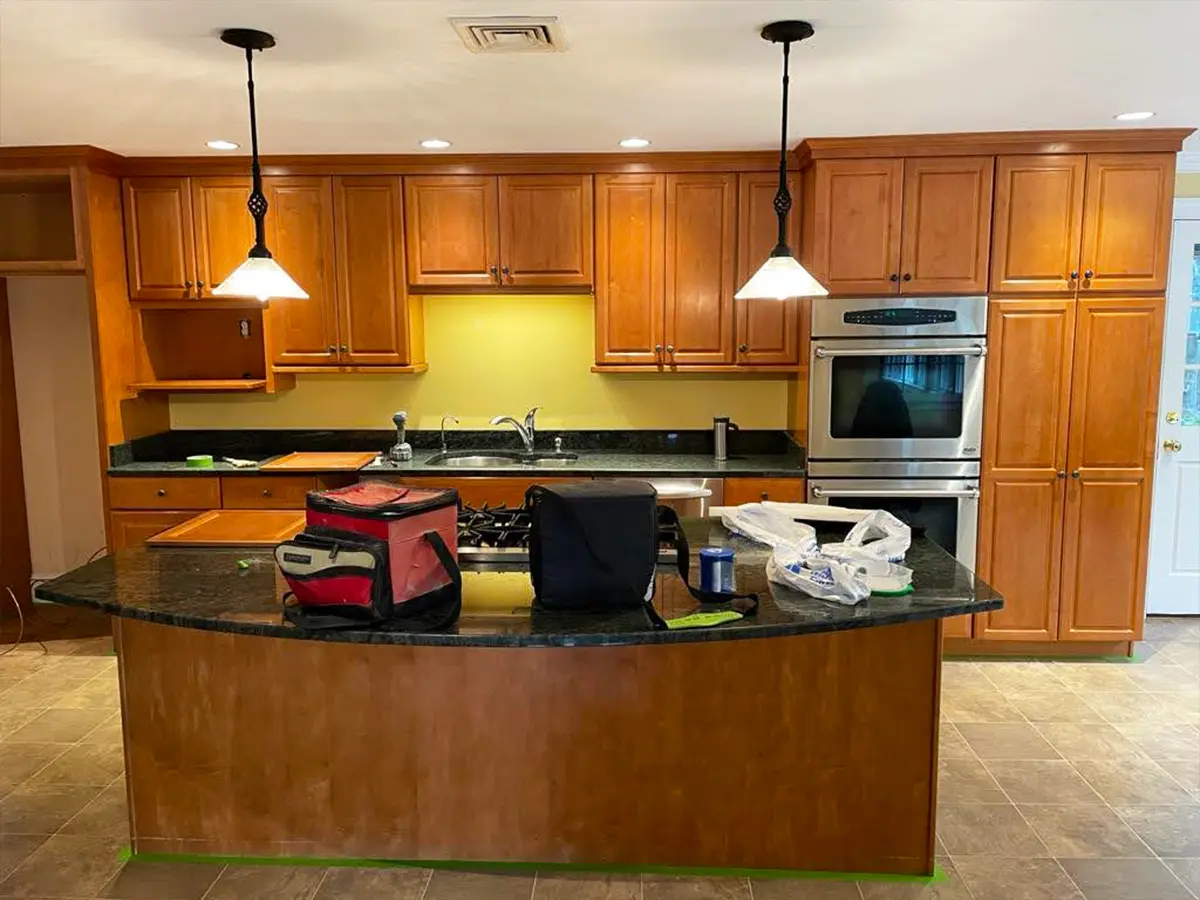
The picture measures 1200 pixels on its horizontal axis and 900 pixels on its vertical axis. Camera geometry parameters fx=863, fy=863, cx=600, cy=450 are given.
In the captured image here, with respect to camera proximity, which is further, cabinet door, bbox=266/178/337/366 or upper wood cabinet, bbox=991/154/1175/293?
cabinet door, bbox=266/178/337/366

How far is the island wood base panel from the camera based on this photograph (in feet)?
7.86

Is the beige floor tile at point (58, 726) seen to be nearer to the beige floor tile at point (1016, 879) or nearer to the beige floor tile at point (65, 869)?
the beige floor tile at point (65, 869)

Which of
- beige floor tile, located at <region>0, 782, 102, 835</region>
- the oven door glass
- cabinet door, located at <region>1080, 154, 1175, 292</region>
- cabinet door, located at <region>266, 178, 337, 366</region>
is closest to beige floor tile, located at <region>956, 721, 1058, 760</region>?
the oven door glass

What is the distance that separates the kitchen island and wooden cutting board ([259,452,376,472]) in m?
1.67

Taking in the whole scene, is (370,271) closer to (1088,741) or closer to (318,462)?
(318,462)

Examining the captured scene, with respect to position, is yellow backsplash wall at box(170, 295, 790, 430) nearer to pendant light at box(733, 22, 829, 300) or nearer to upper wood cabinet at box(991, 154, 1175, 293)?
upper wood cabinet at box(991, 154, 1175, 293)

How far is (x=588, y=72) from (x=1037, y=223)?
2234 mm

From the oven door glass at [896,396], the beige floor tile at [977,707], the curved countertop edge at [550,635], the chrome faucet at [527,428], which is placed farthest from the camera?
the chrome faucet at [527,428]

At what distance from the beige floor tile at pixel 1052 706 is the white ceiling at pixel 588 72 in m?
2.42

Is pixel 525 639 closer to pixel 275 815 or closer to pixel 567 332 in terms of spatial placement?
pixel 275 815

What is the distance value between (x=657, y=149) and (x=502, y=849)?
3.06 metres

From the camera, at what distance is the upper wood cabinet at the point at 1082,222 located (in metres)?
3.80

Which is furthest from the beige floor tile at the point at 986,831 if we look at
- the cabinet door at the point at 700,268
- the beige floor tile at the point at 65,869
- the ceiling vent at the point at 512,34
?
the ceiling vent at the point at 512,34

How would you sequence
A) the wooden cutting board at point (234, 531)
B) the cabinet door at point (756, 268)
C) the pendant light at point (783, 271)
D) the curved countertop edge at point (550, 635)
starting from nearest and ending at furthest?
1. the curved countertop edge at point (550, 635)
2. the pendant light at point (783, 271)
3. the wooden cutting board at point (234, 531)
4. the cabinet door at point (756, 268)
